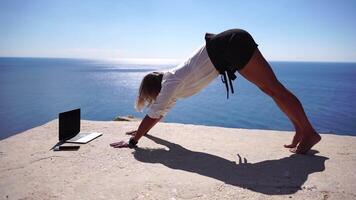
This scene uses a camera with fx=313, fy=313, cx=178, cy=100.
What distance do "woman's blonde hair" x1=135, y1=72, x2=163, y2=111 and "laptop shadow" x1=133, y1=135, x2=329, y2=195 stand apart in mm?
709

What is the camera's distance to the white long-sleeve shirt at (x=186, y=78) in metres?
3.85

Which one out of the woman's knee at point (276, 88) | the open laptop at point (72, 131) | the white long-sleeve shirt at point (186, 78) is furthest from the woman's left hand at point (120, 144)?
the woman's knee at point (276, 88)

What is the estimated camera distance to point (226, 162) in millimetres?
3580

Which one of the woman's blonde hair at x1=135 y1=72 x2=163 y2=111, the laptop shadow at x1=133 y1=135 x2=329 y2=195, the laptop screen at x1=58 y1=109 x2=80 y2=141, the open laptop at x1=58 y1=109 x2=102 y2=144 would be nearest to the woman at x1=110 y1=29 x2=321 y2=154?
the woman's blonde hair at x1=135 y1=72 x2=163 y2=111

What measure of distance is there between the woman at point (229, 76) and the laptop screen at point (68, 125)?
0.80 meters

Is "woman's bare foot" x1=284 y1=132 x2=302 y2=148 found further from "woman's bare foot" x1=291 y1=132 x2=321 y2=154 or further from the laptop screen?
the laptop screen

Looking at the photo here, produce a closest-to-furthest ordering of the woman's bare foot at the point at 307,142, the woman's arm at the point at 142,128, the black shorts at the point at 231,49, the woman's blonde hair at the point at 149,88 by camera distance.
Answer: the black shorts at the point at 231,49, the woman's bare foot at the point at 307,142, the woman's arm at the point at 142,128, the woman's blonde hair at the point at 149,88

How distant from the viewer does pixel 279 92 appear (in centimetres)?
365

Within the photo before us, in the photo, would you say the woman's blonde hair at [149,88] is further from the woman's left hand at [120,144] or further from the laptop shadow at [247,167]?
the laptop shadow at [247,167]

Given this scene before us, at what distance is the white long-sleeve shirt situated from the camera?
3848 millimetres

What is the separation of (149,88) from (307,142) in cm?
217

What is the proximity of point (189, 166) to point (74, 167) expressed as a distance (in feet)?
4.06

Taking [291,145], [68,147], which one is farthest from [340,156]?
[68,147]

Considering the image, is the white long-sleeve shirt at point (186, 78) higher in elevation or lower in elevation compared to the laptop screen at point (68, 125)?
higher
